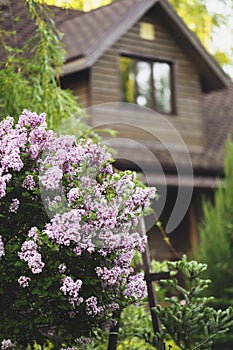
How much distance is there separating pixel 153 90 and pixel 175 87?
0.62 metres

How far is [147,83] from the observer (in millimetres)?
13531

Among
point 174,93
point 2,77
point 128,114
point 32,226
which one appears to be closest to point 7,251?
point 32,226

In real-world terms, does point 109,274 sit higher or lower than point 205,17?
lower

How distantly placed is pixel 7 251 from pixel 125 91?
9614 millimetres

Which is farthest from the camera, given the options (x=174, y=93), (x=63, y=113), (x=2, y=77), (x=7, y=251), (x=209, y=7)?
(x=209, y=7)

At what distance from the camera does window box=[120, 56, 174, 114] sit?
13.3 m

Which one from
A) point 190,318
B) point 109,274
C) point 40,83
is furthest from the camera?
point 40,83

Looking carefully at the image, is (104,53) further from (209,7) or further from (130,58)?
(209,7)

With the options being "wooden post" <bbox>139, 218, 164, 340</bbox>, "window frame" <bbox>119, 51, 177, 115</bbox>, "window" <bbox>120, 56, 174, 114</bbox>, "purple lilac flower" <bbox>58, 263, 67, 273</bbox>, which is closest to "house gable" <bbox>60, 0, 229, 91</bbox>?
"window frame" <bbox>119, 51, 177, 115</bbox>

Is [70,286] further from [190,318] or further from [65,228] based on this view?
[190,318]

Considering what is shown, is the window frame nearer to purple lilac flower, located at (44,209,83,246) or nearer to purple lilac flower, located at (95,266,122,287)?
purple lilac flower, located at (95,266,122,287)

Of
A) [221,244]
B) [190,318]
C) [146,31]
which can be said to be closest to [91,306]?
[190,318]

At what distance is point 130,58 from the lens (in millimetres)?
13328

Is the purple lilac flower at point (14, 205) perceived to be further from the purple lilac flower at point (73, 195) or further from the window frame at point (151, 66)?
the window frame at point (151, 66)
